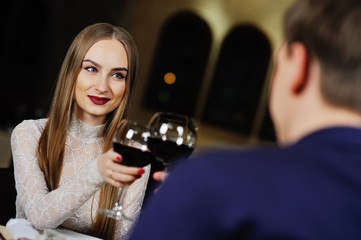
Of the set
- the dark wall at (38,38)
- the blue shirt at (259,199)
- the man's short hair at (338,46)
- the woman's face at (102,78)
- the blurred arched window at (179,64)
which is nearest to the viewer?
the blue shirt at (259,199)

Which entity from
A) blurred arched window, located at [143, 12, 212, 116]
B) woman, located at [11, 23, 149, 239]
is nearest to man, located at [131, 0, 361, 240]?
woman, located at [11, 23, 149, 239]

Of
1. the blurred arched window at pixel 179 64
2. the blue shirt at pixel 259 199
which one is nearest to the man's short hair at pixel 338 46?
the blue shirt at pixel 259 199

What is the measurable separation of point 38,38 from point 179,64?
3.33 meters

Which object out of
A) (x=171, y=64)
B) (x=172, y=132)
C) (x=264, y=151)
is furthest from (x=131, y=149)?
(x=171, y=64)

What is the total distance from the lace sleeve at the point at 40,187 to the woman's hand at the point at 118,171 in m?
0.09

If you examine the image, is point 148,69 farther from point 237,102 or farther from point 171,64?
point 237,102

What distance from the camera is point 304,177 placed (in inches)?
26.0

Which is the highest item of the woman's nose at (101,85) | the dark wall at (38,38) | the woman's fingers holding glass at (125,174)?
the woman's nose at (101,85)

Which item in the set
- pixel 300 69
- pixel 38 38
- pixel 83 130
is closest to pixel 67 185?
pixel 83 130

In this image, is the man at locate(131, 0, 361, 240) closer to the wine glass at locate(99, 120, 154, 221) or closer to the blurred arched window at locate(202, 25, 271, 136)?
the wine glass at locate(99, 120, 154, 221)

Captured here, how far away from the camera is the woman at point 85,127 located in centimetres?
199

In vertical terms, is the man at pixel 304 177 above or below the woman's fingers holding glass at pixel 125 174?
above

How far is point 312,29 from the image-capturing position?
0.77 m

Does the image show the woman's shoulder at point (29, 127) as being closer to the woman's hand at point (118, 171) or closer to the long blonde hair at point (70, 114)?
the long blonde hair at point (70, 114)
